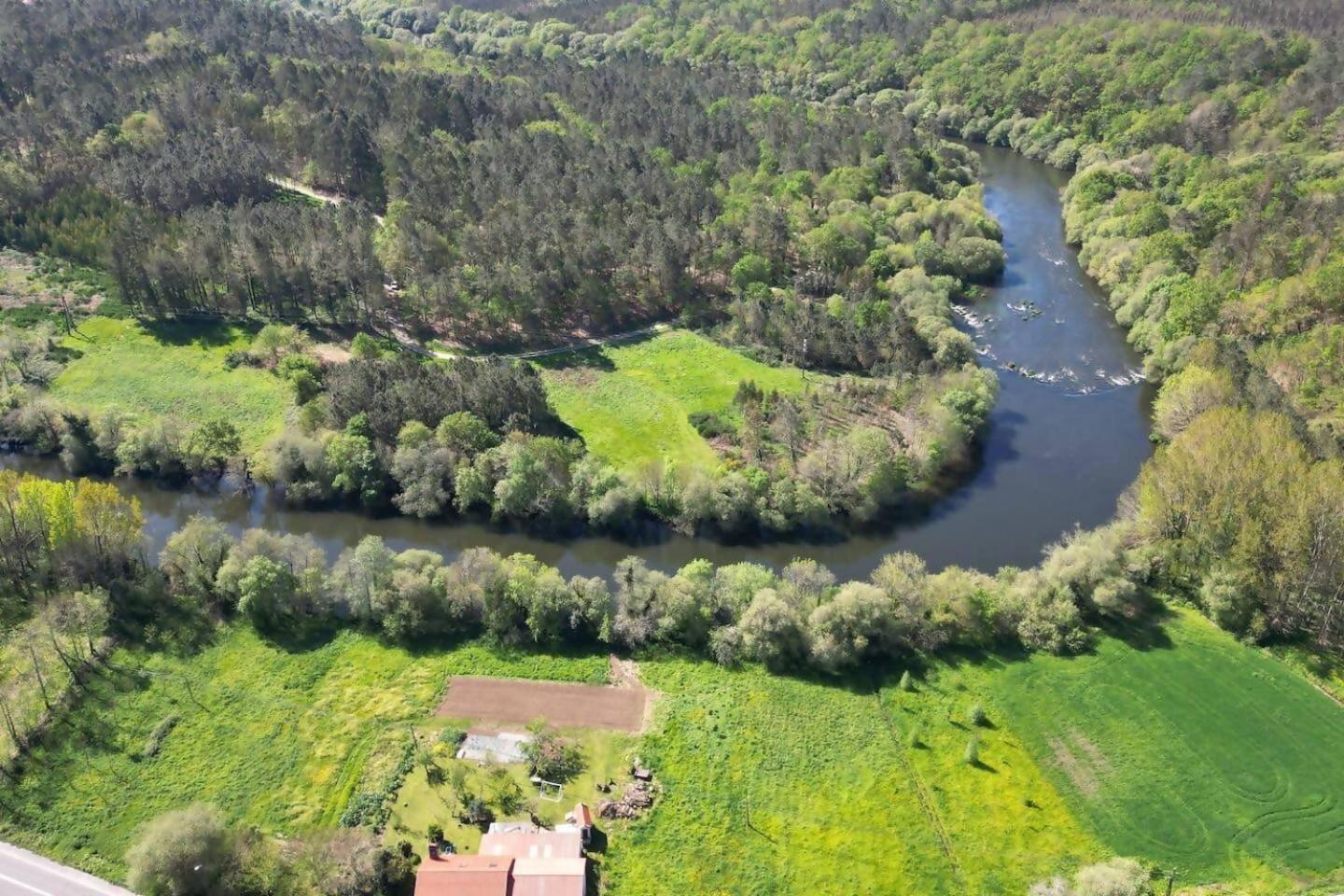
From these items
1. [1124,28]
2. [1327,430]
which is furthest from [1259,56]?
[1327,430]

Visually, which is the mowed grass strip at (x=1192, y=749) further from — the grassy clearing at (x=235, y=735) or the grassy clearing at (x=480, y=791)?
the grassy clearing at (x=235, y=735)

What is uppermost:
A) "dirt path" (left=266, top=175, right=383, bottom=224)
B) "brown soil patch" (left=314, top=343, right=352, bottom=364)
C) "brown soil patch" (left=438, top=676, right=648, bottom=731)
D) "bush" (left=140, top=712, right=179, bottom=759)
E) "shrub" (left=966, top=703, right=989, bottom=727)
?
"dirt path" (left=266, top=175, right=383, bottom=224)

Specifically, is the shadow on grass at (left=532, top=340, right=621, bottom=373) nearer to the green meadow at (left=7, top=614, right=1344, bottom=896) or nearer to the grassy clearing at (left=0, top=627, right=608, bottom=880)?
the grassy clearing at (left=0, top=627, right=608, bottom=880)

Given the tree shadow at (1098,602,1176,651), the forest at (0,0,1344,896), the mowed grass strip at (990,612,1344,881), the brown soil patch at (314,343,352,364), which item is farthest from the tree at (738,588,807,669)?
the brown soil patch at (314,343,352,364)

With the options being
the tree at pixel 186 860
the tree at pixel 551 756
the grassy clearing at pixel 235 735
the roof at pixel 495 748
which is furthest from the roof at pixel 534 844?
the tree at pixel 186 860

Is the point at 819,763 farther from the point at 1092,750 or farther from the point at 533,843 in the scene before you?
the point at 533,843

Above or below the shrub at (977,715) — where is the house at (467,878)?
below

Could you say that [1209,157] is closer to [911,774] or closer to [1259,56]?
[1259,56]
